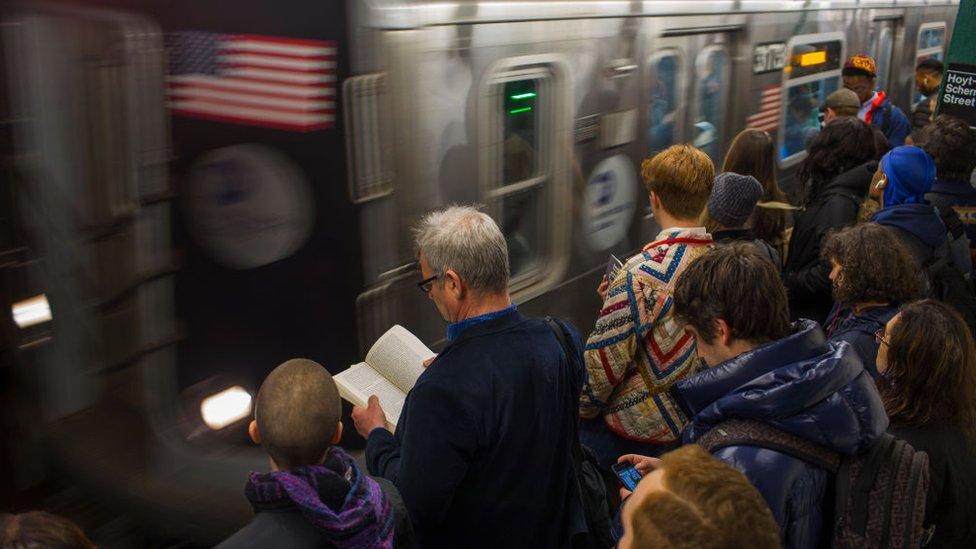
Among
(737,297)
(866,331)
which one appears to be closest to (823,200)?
(866,331)

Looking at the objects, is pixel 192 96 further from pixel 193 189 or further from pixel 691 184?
pixel 691 184

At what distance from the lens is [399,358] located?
95.3 inches

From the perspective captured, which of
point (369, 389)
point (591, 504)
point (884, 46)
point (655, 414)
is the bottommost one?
point (591, 504)

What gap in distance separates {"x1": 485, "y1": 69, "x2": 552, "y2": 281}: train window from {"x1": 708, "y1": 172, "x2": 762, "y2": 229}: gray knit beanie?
0.75 m

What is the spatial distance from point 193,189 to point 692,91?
2.93m

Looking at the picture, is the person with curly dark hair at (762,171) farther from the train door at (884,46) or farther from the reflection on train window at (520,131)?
the train door at (884,46)

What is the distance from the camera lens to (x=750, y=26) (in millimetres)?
5000

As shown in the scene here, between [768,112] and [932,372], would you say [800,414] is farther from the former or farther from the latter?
[768,112]

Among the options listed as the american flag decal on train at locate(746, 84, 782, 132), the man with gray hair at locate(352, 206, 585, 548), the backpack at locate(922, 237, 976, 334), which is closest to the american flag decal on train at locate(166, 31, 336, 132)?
the man with gray hair at locate(352, 206, 585, 548)

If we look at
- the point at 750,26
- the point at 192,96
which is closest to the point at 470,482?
the point at 192,96

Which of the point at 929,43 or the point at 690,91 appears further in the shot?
the point at 929,43

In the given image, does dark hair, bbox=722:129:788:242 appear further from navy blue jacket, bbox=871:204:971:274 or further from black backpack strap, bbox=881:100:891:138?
black backpack strap, bbox=881:100:891:138

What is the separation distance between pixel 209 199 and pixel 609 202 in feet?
6.67

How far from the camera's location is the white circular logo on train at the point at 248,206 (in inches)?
98.8
